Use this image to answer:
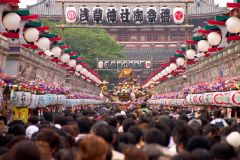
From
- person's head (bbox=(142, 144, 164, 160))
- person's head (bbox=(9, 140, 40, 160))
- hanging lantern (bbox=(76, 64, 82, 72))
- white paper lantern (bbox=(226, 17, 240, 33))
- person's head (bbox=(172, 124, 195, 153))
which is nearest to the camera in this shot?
person's head (bbox=(9, 140, 40, 160))

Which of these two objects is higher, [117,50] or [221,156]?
[117,50]

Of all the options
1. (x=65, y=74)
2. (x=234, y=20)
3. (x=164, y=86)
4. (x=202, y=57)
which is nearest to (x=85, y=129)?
(x=234, y=20)

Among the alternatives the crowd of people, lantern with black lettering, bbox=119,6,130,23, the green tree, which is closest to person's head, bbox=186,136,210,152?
the crowd of people

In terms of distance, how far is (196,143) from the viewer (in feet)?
28.0

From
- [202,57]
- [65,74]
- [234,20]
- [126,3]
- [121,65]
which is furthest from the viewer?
[121,65]

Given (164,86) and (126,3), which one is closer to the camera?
(126,3)

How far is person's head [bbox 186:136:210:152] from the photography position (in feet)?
27.9

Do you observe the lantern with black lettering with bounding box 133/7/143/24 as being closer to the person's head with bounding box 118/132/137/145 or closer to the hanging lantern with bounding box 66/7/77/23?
the hanging lantern with bounding box 66/7/77/23

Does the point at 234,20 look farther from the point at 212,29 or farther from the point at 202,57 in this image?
the point at 202,57

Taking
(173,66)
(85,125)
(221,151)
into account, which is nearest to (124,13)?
(173,66)

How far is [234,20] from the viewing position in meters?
18.2

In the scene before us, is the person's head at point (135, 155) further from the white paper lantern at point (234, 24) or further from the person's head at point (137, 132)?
the white paper lantern at point (234, 24)

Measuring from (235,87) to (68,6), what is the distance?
70.2 feet

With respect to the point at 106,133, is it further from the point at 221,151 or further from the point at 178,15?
the point at 178,15
